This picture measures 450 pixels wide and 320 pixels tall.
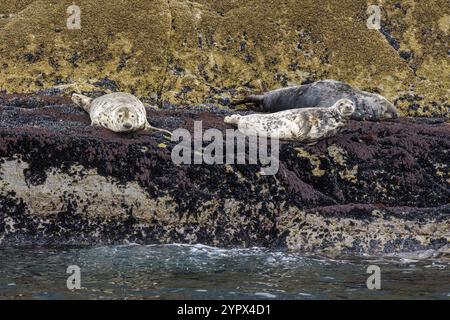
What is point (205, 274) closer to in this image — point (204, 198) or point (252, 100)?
point (204, 198)

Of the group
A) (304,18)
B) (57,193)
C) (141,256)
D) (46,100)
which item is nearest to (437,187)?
(141,256)

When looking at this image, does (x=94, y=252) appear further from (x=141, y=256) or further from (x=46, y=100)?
(x=46, y=100)

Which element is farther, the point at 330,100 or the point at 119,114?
the point at 330,100

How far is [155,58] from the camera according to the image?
17438mm

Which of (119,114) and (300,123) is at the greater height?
(119,114)

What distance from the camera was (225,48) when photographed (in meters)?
18.0

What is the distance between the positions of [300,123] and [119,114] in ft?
9.67

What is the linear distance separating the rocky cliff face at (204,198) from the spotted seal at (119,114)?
1.03 feet

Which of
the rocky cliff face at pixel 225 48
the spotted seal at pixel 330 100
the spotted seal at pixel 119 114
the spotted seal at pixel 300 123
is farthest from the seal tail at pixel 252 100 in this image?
the spotted seal at pixel 119 114

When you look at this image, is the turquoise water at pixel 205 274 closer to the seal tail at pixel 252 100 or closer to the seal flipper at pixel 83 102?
the seal flipper at pixel 83 102

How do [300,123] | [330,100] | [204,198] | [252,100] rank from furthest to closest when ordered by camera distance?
[252,100] → [330,100] → [300,123] → [204,198]

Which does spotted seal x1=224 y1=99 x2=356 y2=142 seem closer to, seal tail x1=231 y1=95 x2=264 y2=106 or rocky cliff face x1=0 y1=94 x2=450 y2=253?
rocky cliff face x1=0 y1=94 x2=450 y2=253

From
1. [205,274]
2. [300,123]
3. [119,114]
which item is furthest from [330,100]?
[205,274]

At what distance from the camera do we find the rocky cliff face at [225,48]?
1703 cm
